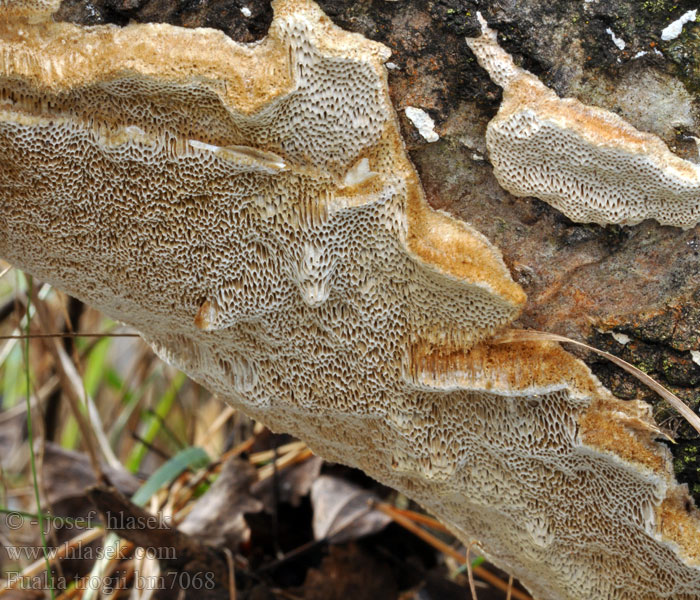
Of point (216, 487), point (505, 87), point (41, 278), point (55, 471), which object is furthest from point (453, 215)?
point (55, 471)

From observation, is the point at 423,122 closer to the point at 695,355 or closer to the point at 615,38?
the point at 615,38

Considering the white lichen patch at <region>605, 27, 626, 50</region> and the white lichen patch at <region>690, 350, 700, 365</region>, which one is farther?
the white lichen patch at <region>690, 350, 700, 365</region>

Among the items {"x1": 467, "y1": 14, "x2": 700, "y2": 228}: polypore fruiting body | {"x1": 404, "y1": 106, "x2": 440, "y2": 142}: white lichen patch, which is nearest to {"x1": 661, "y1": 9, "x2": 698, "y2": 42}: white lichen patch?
{"x1": 467, "y1": 14, "x2": 700, "y2": 228}: polypore fruiting body

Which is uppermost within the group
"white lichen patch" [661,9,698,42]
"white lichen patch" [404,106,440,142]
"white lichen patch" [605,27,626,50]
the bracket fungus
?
"white lichen patch" [661,9,698,42]

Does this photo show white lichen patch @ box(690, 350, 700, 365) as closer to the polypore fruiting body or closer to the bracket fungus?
the bracket fungus

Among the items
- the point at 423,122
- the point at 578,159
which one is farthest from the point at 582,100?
the point at 423,122

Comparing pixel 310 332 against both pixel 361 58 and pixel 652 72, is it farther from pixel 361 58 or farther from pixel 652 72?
pixel 652 72

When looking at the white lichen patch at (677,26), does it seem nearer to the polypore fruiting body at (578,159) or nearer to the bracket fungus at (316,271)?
the polypore fruiting body at (578,159)
